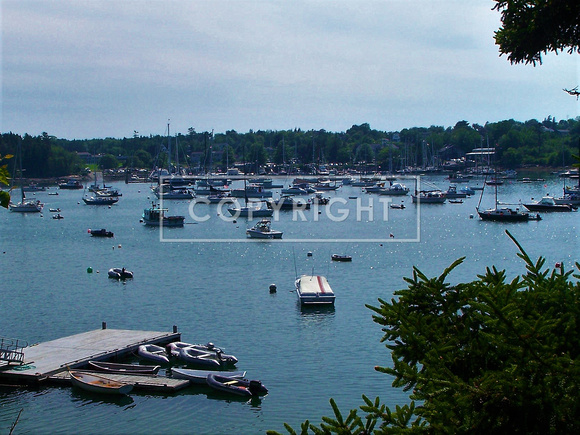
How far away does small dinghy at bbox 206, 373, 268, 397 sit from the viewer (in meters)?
22.5

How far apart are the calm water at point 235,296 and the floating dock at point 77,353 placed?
0.61 m

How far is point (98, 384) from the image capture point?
22.5 metres

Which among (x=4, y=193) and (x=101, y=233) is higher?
(x=4, y=193)

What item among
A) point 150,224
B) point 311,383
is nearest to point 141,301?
point 311,383

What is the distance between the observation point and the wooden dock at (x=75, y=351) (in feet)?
→ 77.2

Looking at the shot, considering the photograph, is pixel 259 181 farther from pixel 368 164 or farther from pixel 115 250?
pixel 115 250

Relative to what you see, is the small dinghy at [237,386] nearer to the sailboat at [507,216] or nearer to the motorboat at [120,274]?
the motorboat at [120,274]

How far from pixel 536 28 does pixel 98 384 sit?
708 inches

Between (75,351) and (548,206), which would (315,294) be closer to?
(75,351)

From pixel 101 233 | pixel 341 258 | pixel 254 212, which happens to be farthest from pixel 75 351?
pixel 254 212

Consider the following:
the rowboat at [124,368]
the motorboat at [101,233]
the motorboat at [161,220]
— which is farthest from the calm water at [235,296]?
the motorboat at [161,220]

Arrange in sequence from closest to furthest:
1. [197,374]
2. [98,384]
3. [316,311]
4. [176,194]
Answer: [98,384]
[197,374]
[316,311]
[176,194]

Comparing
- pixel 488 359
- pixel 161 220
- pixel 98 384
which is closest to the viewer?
pixel 488 359

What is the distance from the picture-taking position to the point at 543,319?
6910 mm
